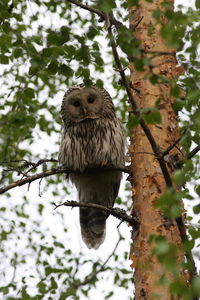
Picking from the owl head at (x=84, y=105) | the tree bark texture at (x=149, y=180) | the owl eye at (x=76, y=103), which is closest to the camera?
the tree bark texture at (x=149, y=180)

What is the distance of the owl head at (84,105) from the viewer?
4008mm

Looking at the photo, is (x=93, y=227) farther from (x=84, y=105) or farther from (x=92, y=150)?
(x=84, y=105)

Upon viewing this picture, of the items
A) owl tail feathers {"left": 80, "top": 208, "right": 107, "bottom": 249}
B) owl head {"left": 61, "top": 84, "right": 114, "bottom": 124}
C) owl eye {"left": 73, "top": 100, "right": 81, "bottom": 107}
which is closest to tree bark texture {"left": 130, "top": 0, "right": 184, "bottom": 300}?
owl head {"left": 61, "top": 84, "right": 114, "bottom": 124}

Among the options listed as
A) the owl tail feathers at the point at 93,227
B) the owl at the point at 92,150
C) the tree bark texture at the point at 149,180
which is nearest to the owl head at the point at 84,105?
the owl at the point at 92,150

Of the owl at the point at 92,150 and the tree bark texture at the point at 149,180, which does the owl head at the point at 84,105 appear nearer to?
the owl at the point at 92,150

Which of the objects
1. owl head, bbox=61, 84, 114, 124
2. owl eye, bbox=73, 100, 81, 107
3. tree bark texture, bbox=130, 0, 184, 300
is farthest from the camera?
owl eye, bbox=73, 100, 81, 107

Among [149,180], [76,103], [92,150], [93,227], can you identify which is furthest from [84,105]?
[149,180]

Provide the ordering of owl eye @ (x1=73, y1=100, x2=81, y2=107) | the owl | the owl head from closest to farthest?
the owl < the owl head < owl eye @ (x1=73, y1=100, x2=81, y2=107)

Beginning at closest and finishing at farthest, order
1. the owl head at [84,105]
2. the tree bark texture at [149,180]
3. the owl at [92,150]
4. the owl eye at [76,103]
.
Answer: the tree bark texture at [149,180] < the owl at [92,150] < the owl head at [84,105] < the owl eye at [76,103]

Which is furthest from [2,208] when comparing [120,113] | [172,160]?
[172,160]

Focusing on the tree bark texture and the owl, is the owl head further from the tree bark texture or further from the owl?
the tree bark texture

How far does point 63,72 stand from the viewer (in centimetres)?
302

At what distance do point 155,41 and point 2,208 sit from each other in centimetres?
390

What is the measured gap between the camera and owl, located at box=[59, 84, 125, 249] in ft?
12.4
